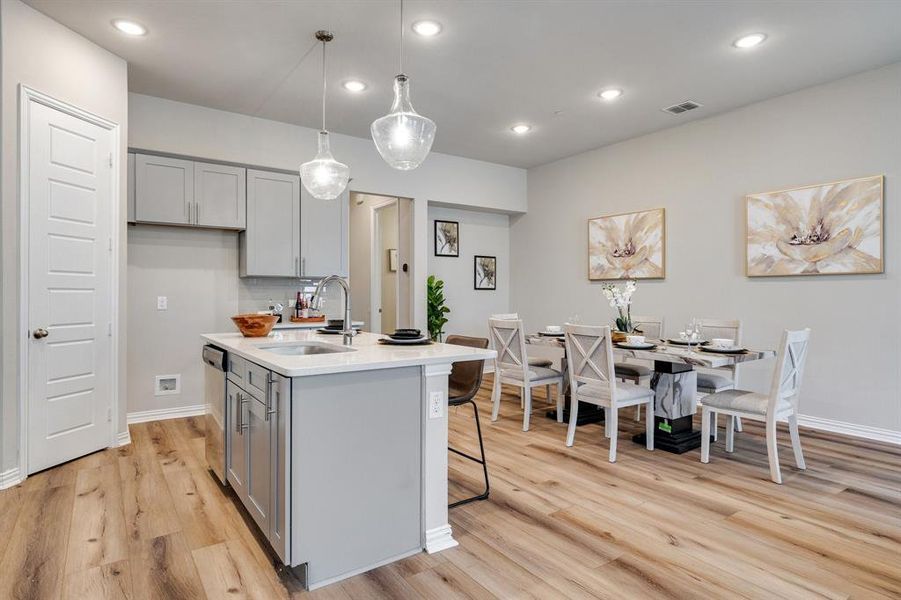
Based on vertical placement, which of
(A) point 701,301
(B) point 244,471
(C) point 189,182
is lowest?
(B) point 244,471

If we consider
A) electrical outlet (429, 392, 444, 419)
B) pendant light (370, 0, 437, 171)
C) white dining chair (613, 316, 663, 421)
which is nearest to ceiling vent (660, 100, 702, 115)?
white dining chair (613, 316, 663, 421)

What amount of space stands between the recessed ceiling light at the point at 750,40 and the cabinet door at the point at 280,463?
3.65 m

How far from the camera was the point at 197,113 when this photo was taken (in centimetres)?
457

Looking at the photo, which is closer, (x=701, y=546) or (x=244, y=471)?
(x=701, y=546)

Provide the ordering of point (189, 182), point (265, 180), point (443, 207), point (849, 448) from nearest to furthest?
1. point (849, 448)
2. point (189, 182)
3. point (265, 180)
4. point (443, 207)

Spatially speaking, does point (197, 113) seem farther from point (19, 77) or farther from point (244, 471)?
point (244, 471)

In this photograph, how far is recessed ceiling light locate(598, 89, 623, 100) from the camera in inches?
170

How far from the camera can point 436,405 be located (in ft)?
7.51

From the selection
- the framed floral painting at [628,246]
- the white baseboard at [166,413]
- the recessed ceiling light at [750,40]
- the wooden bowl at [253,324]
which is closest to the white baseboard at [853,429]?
the framed floral painting at [628,246]

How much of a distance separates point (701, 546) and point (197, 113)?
5.01 metres

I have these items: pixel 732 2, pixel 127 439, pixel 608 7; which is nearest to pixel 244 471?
pixel 127 439

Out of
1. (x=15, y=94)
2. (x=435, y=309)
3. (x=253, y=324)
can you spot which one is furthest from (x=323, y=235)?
(x=15, y=94)

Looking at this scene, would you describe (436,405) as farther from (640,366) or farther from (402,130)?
(640,366)

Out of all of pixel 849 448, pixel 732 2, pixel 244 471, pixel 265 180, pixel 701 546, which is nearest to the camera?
pixel 701 546
